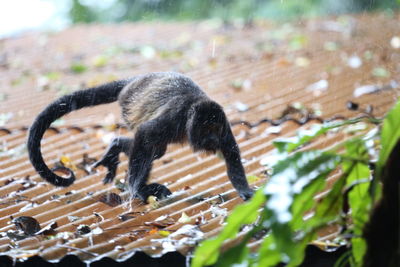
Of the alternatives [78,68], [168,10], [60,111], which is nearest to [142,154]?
[60,111]

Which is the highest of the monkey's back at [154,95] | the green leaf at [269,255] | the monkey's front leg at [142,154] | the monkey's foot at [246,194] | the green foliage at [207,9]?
the green leaf at [269,255]

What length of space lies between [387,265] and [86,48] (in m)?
10.3

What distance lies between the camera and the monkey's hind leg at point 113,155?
511 centimetres

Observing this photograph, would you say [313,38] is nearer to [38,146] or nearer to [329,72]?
[329,72]

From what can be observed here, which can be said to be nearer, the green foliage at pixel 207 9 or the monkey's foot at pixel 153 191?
the monkey's foot at pixel 153 191

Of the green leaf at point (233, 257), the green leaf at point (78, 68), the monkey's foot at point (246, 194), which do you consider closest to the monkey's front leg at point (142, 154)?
the monkey's foot at point (246, 194)

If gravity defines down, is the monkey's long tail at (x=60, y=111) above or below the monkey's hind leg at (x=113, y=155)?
above

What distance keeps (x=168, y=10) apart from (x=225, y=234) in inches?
741

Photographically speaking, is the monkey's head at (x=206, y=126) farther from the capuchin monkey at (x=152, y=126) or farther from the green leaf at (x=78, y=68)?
the green leaf at (x=78, y=68)

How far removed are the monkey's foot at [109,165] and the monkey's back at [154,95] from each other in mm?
363

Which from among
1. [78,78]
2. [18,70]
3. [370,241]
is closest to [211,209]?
[370,241]

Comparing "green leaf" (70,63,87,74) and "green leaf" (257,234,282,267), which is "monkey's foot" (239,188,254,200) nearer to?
"green leaf" (257,234,282,267)

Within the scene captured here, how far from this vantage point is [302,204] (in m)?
2.90

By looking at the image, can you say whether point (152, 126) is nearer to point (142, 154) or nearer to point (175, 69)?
point (142, 154)
